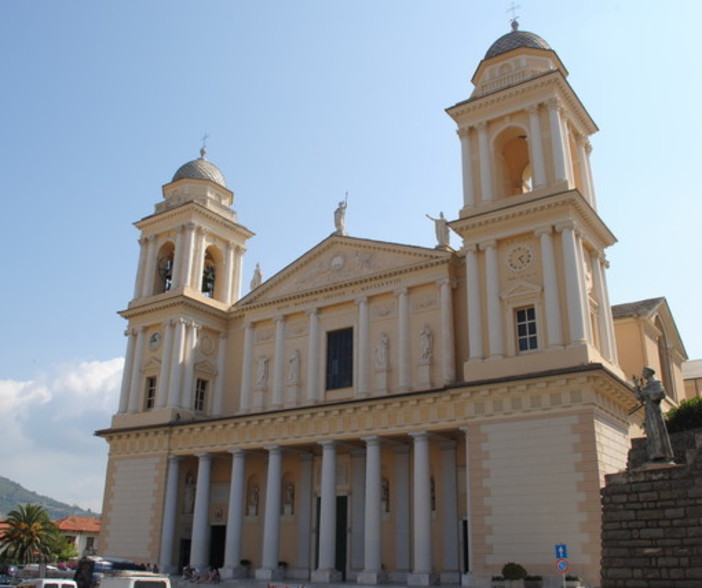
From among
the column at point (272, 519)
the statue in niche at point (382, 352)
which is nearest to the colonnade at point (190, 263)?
the column at point (272, 519)

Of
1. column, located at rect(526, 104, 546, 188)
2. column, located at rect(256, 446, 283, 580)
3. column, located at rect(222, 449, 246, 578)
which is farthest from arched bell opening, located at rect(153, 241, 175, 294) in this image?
column, located at rect(526, 104, 546, 188)

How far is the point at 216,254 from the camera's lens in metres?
39.0

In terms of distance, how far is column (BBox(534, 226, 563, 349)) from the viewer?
79.1 ft

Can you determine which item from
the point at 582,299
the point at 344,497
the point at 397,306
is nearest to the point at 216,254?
the point at 397,306

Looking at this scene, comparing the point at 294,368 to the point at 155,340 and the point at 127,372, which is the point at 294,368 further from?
the point at 127,372

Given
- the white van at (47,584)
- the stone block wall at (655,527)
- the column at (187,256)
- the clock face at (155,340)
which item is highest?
the column at (187,256)

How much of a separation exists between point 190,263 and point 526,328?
60.3 feet

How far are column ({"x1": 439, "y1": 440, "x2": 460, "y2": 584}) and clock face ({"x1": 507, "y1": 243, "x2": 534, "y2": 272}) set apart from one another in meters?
7.15

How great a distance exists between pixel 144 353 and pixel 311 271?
995cm

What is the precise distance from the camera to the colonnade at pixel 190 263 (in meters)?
36.3

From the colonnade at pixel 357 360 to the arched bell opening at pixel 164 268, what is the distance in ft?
20.9

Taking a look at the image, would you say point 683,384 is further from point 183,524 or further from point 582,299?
point 183,524

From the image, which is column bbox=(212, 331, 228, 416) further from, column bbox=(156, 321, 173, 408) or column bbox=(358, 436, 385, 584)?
column bbox=(358, 436, 385, 584)

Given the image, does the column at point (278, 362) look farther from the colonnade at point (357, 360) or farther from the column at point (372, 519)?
the column at point (372, 519)
